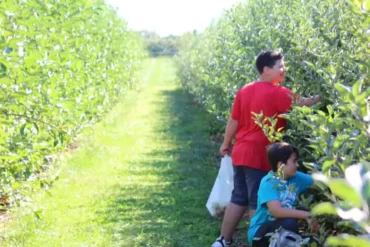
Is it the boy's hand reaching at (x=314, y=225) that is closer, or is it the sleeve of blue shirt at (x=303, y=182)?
the boy's hand reaching at (x=314, y=225)

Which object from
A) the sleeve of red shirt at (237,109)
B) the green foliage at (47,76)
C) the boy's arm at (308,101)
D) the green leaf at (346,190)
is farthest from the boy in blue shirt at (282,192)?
the green leaf at (346,190)

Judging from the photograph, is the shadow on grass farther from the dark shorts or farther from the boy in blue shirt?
the boy in blue shirt

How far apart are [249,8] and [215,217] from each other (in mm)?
3743

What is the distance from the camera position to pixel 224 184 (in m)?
5.79

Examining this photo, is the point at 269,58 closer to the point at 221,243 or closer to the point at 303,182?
the point at 303,182

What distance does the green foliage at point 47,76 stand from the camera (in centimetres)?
449

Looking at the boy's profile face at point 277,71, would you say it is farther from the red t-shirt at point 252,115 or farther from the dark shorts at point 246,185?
the dark shorts at point 246,185

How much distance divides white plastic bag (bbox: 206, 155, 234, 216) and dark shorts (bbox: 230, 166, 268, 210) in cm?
35

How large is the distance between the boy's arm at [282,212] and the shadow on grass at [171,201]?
5.87 feet

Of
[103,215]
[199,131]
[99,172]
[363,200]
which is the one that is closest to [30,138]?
[103,215]

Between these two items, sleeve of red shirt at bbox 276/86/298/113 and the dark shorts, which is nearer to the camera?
sleeve of red shirt at bbox 276/86/298/113

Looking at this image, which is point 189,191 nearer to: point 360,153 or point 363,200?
point 360,153

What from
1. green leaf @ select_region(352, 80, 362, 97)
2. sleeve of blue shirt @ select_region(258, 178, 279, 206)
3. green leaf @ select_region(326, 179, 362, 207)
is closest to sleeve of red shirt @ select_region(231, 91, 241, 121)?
sleeve of blue shirt @ select_region(258, 178, 279, 206)

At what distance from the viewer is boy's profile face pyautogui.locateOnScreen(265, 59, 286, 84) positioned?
4.76 meters
